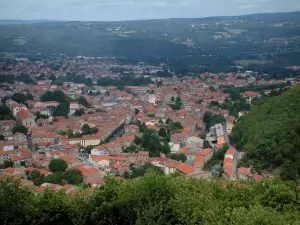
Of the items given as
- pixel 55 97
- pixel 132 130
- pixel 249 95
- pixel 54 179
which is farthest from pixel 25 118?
pixel 249 95

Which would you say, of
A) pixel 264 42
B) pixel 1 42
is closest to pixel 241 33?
pixel 264 42

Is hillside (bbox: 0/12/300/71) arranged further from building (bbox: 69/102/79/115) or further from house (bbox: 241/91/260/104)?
building (bbox: 69/102/79/115)

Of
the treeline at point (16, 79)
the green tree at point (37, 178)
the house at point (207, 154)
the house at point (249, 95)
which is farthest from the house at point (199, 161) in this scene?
the treeline at point (16, 79)

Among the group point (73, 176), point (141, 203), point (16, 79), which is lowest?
point (16, 79)

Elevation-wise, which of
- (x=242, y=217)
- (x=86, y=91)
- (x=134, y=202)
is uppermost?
(x=242, y=217)

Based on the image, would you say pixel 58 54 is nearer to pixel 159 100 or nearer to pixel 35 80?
pixel 35 80

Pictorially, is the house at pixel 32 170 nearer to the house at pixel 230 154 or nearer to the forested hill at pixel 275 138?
the house at pixel 230 154

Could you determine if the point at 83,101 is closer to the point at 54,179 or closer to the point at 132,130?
the point at 132,130
